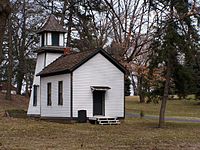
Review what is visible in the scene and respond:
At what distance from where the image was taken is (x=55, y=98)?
35.7 m

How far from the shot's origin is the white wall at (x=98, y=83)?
3369 centimetres

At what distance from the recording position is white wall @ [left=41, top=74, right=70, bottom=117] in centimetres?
3375

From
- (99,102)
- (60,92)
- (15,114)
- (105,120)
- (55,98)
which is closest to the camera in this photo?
(105,120)

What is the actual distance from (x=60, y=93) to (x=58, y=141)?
16735 mm

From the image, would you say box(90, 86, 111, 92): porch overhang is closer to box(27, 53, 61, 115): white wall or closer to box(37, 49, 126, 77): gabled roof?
box(37, 49, 126, 77): gabled roof

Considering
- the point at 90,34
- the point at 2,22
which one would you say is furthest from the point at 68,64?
the point at 2,22

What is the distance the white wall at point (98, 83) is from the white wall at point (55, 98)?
669 mm

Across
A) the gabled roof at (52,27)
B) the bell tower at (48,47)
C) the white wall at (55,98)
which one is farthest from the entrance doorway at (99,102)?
the gabled roof at (52,27)

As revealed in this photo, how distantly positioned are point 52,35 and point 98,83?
8.13 m

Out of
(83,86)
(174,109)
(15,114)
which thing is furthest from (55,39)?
(174,109)

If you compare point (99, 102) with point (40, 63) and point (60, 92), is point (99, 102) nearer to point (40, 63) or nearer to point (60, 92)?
point (60, 92)

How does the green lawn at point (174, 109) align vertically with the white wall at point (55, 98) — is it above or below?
below

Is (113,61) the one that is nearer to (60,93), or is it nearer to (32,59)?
(60,93)

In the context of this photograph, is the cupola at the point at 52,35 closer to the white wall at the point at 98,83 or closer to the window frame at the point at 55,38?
the window frame at the point at 55,38
